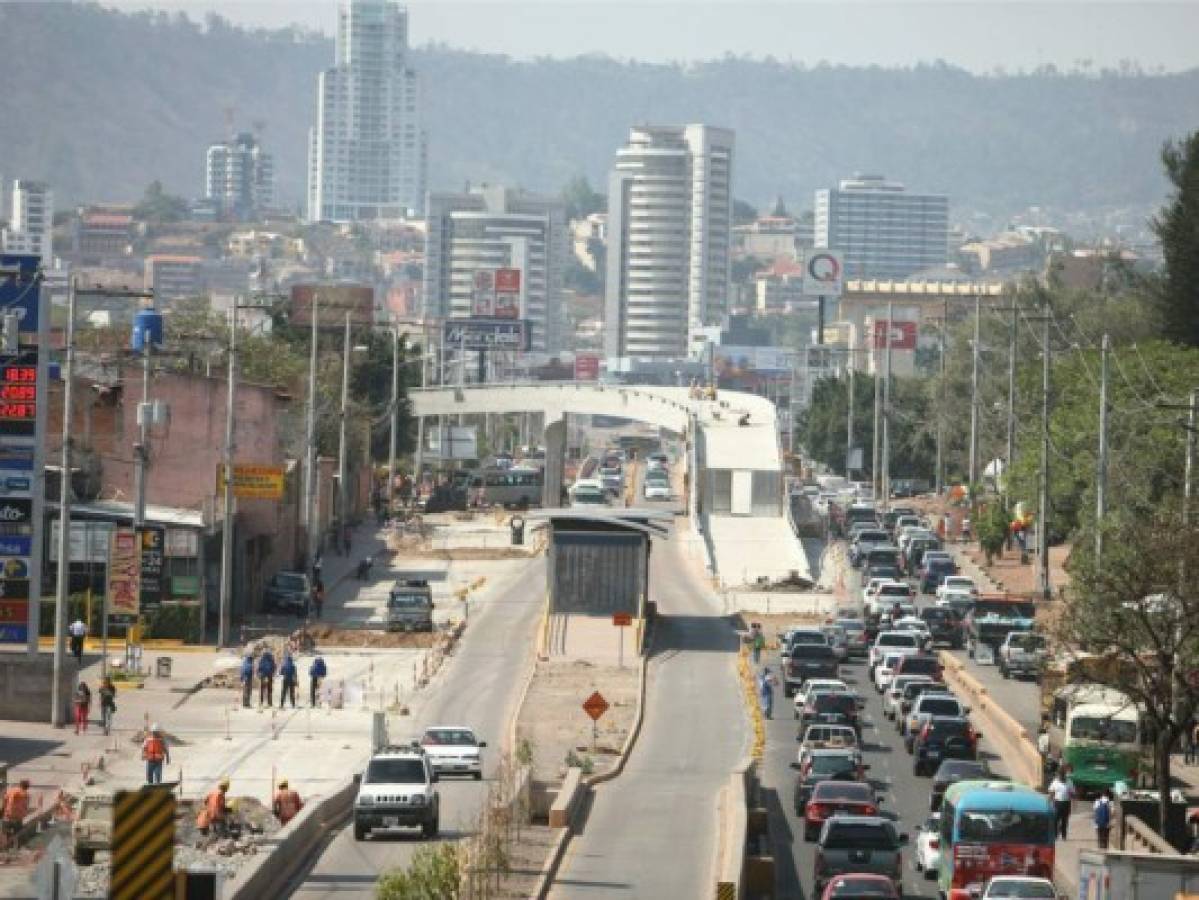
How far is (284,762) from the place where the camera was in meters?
58.0

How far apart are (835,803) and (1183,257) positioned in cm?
7357

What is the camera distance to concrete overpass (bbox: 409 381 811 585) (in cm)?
11212

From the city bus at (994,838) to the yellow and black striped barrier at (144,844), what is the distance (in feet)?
62.4

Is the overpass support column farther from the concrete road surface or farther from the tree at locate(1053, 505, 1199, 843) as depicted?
the tree at locate(1053, 505, 1199, 843)

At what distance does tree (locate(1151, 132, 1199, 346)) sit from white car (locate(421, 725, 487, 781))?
6468 cm

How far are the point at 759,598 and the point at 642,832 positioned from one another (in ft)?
161

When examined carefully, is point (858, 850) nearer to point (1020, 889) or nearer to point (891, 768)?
point (1020, 889)

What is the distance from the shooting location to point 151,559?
76.1 m

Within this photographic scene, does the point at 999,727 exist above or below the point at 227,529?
below

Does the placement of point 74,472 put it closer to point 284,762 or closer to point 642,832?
point 284,762

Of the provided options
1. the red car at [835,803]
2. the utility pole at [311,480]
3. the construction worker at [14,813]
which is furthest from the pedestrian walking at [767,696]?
the utility pole at [311,480]

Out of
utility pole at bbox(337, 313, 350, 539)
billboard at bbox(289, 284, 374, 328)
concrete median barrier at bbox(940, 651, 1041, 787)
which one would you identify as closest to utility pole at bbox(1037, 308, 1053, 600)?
concrete median barrier at bbox(940, 651, 1041, 787)

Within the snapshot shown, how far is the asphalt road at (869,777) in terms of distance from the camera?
44938mm

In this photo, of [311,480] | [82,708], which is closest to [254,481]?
[311,480]
